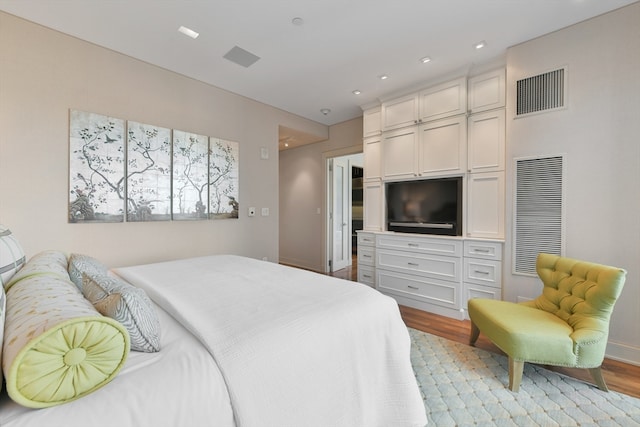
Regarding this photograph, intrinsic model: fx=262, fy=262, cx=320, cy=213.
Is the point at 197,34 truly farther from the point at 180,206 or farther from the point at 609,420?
the point at 609,420

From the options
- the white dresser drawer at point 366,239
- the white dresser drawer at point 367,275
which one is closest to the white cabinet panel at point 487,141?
the white dresser drawer at point 366,239

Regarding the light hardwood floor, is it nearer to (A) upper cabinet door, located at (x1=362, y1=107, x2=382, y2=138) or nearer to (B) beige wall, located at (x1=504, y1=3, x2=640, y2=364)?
(B) beige wall, located at (x1=504, y1=3, x2=640, y2=364)

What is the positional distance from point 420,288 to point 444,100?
232 cm

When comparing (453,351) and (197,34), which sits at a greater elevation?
(197,34)

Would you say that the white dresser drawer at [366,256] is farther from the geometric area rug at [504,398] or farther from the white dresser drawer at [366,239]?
the geometric area rug at [504,398]

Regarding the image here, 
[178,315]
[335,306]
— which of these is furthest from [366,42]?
[178,315]

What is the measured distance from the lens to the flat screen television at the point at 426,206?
3.15 meters

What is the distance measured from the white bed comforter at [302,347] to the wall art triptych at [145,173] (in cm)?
134

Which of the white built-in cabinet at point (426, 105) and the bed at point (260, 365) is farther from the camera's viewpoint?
the white built-in cabinet at point (426, 105)

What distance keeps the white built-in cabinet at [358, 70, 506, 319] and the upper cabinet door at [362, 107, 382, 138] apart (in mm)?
33

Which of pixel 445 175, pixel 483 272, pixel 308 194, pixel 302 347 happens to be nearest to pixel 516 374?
pixel 483 272

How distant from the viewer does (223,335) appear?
97 cm

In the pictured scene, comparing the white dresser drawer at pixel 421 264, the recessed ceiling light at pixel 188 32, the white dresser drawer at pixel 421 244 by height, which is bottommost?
the white dresser drawer at pixel 421 264

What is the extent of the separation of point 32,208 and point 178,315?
7.04 feet
